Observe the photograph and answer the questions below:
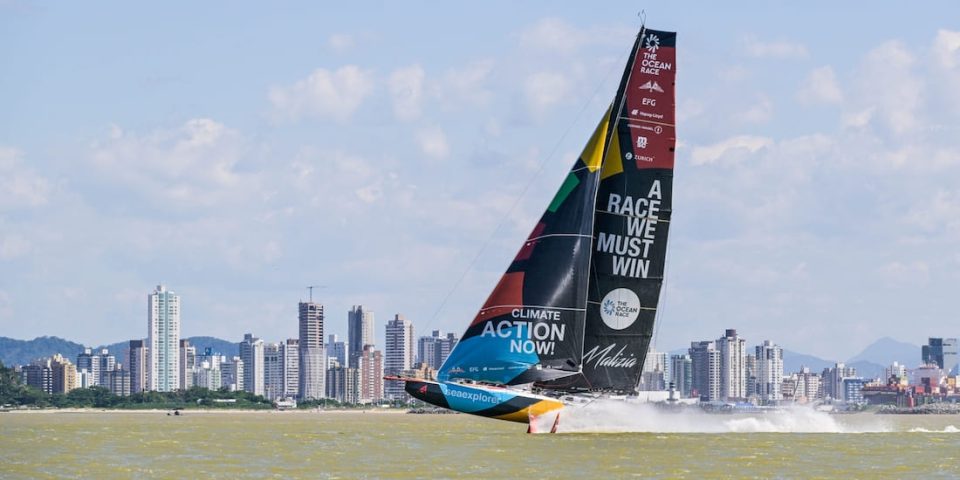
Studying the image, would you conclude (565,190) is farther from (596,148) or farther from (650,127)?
(650,127)

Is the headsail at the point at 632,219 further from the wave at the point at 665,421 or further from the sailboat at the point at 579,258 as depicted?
the wave at the point at 665,421

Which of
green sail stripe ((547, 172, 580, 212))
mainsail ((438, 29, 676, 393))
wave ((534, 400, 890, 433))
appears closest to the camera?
mainsail ((438, 29, 676, 393))

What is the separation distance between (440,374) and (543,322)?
378 centimetres

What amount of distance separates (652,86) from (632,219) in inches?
168

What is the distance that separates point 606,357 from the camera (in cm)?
5497

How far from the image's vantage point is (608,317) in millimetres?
54781

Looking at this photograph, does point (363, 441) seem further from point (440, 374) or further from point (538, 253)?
point (538, 253)

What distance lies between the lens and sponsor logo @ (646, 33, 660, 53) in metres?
53.7

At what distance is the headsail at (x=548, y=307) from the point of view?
5384 centimetres

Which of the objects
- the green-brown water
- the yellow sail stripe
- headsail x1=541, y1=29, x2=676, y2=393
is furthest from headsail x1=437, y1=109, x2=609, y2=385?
the green-brown water

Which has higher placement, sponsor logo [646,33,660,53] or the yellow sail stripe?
sponsor logo [646,33,660,53]

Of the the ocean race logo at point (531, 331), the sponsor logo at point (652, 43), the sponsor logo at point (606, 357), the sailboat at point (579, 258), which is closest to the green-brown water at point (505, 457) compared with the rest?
the sailboat at point (579, 258)

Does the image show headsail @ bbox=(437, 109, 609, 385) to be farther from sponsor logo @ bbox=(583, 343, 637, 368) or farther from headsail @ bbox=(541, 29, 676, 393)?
sponsor logo @ bbox=(583, 343, 637, 368)

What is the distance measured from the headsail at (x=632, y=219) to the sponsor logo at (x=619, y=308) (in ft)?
Result: 0.11
